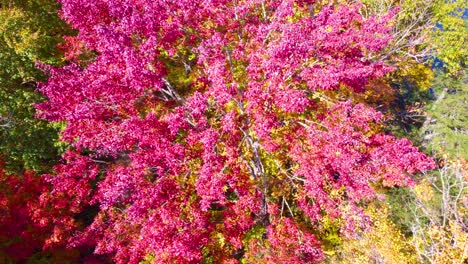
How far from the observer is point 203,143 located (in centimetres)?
945

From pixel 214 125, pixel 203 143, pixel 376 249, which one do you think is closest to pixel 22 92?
pixel 214 125

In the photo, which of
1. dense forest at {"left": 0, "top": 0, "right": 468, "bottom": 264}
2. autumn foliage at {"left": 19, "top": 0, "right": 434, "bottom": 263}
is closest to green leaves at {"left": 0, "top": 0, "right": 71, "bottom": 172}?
dense forest at {"left": 0, "top": 0, "right": 468, "bottom": 264}

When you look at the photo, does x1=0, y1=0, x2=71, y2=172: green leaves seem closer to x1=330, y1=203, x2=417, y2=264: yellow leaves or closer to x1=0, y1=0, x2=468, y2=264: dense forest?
x1=0, y1=0, x2=468, y2=264: dense forest

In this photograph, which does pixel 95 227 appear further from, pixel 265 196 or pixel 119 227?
pixel 265 196

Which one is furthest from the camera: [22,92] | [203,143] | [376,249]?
[22,92]

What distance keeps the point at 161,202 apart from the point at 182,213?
87 cm

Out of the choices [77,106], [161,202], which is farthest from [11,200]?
[161,202]

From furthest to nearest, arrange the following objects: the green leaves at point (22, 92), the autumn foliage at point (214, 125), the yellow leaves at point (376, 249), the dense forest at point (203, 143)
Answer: the green leaves at point (22, 92)
the yellow leaves at point (376, 249)
the dense forest at point (203, 143)
the autumn foliage at point (214, 125)

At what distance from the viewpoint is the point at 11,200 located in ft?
42.4

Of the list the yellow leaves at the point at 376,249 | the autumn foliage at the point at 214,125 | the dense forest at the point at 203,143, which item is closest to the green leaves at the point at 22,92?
the dense forest at the point at 203,143

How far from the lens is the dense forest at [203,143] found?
9398mm

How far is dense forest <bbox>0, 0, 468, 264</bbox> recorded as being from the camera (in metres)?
9.40

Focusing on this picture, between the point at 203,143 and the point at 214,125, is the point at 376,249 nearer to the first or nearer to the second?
the point at 203,143

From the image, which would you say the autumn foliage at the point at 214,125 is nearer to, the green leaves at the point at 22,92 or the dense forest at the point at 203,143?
the dense forest at the point at 203,143
